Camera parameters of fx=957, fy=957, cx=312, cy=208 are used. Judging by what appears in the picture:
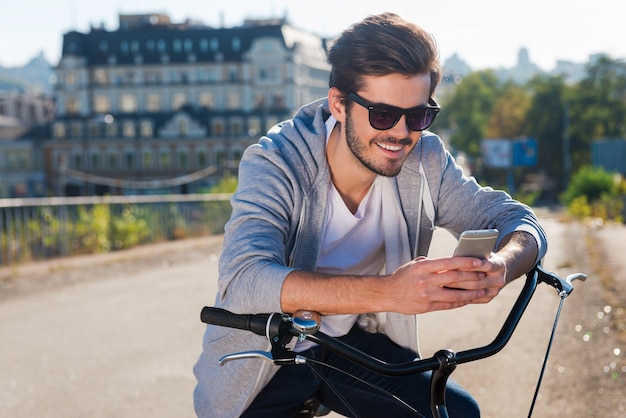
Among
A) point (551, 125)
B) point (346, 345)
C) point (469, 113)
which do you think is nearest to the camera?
point (346, 345)

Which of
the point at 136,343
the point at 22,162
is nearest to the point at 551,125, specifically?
the point at 22,162

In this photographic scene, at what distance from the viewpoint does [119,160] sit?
357 feet

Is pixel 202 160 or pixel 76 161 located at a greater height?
pixel 202 160

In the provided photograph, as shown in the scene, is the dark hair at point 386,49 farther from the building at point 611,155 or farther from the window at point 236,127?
the window at point 236,127

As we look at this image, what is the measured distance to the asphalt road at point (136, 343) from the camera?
18.5 feet

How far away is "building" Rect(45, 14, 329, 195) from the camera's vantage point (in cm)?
10738

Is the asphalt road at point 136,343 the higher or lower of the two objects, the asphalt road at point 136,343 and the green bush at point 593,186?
the higher

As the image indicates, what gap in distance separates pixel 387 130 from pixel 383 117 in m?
0.04

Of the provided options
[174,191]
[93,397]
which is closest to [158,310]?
[93,397]

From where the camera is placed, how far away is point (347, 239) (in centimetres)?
293

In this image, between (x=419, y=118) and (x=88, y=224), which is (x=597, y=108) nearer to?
(x=88, y=224)

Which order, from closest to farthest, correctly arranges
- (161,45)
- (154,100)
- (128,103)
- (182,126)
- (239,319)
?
1. (239,319)
2. (182,126)
3. (154,100)
4. (128,103)
5. (161,45)

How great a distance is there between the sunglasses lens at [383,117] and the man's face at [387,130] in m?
0.01

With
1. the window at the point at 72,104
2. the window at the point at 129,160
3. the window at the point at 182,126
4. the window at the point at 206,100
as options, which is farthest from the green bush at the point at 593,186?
the window at the point at 72,104
